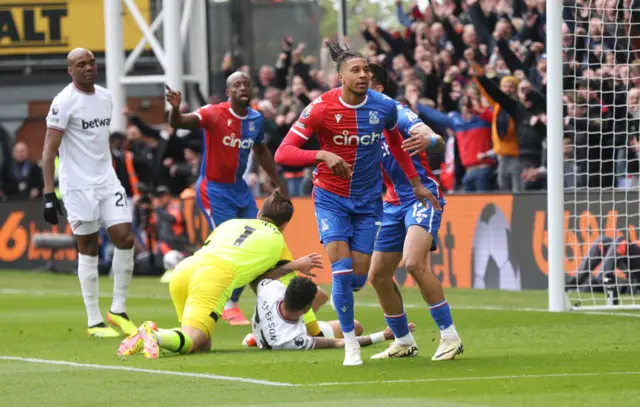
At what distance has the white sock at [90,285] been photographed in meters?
12.7

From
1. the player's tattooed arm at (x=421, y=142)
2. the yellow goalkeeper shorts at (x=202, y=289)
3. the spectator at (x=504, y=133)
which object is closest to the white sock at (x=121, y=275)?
the yellow goalkeeper shorts at (x=202, y=289)

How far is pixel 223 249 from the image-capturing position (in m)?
11.0

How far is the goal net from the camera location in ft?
49.5

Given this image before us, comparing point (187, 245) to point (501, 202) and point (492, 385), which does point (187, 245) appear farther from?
point (492, 385)

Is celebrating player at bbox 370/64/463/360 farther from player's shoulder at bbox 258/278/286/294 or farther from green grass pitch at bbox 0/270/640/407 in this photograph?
player's shoulder at bbox 258/278/286/294

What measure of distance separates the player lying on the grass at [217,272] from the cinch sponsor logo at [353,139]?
1.24 m

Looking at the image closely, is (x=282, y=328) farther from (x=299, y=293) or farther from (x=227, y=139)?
(x=227, y=139)

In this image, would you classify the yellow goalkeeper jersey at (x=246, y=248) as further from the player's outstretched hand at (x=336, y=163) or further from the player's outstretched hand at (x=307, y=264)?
the player's outstretched hand at (x=336, y=163)

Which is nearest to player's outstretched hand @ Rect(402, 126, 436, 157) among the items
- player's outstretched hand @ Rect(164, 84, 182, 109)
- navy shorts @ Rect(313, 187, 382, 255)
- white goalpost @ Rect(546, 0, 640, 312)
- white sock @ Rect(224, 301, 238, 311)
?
navy shorts @ Rect(313, 187, 382, 255)

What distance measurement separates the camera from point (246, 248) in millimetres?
11078

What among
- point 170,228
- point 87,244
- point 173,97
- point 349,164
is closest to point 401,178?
point 349,164

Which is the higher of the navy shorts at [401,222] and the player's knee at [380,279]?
the navy shorts at [401,222]

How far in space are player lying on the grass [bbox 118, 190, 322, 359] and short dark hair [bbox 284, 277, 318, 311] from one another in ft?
0.83

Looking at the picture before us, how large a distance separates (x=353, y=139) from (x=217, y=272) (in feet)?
6.05
